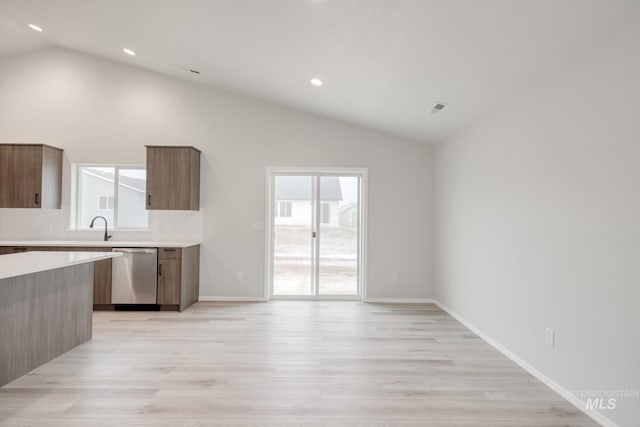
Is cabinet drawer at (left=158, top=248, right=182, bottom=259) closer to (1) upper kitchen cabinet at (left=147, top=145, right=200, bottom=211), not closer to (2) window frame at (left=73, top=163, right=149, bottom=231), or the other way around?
(1) upper kitchen cabinet at (left=147, top=145, right=200, bottom=211)

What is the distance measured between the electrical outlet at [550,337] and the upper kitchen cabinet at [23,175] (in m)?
6.09

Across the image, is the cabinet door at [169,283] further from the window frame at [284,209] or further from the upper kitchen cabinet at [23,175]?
the upper kitchen cabinet at [23,175]

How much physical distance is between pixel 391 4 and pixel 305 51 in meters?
1.24

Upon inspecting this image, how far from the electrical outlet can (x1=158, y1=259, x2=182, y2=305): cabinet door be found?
4097 millimetres

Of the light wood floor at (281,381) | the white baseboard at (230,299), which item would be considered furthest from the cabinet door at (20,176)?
the white baseboard at (230,299)

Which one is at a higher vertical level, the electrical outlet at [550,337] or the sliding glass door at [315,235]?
the sliding glass door at [315,235]

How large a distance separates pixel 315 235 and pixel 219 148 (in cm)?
198

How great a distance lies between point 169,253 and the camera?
4.66m

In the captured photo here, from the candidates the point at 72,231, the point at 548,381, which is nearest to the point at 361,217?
the point at 548,381

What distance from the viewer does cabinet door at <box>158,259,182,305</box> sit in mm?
4660

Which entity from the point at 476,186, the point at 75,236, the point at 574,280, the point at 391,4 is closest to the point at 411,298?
the point at 476,186

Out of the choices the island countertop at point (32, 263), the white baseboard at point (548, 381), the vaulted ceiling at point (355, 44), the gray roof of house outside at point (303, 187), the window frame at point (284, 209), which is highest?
the vaulted ceiling at point (355, 44)

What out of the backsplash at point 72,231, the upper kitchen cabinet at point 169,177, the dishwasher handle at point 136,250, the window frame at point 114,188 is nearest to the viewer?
the dishwasher handle at point 136,250

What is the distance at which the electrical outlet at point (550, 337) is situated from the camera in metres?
2.65
